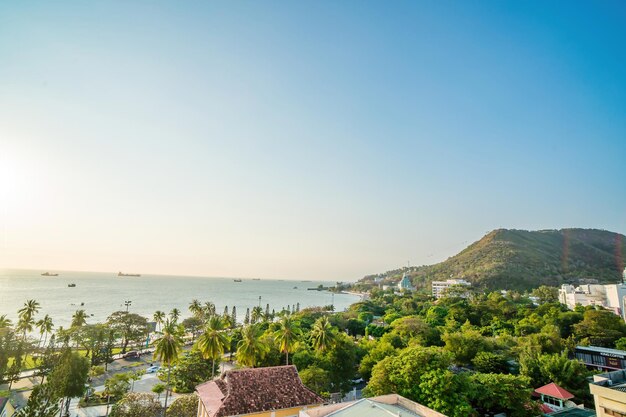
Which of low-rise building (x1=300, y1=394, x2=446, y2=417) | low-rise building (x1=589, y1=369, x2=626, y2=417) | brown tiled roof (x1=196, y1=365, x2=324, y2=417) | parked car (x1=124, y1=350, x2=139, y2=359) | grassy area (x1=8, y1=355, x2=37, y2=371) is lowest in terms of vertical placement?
parked car (x1=124, y1=350, x2=139, y2=359)

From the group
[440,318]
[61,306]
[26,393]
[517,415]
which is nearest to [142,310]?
[61,306]

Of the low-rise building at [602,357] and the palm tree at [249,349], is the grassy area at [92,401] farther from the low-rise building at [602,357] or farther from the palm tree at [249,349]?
the low-rise building at [602,357]

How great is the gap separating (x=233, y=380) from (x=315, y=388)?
39.3 ft

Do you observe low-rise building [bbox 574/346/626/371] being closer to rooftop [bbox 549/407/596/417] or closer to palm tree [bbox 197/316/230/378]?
rooftop [bbox 549/407/596/417]

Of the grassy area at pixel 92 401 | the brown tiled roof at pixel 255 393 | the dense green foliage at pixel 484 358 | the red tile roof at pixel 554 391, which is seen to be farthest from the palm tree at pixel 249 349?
the red tile roof at pixel 554 391

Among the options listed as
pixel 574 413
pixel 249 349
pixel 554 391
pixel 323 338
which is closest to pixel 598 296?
pixel 554 391

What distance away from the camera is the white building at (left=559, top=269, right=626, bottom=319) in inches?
→ 3895

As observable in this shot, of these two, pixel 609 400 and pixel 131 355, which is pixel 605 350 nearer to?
pixel 609 400

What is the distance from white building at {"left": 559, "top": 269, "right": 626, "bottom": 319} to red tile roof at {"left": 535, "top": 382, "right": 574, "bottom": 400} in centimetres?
7528

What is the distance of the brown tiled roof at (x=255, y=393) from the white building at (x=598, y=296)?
106m

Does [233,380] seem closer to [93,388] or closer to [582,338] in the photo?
[93,388]

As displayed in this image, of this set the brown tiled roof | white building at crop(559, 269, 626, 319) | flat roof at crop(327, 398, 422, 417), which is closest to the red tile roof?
flat roof at crop(327, 398, 422, 417)

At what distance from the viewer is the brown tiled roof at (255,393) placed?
2612 centimetres

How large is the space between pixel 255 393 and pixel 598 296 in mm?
127712
